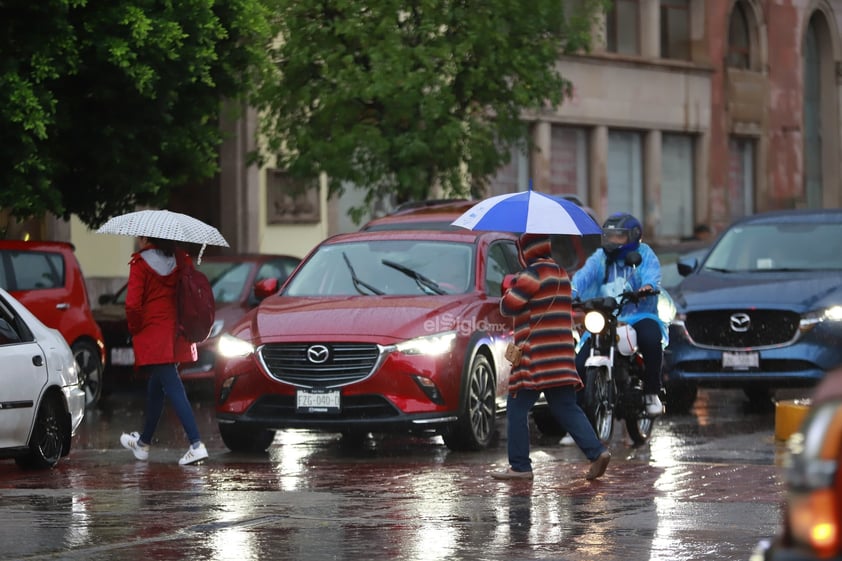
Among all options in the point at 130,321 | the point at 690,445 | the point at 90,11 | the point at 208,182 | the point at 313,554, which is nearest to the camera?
the point at 313,554

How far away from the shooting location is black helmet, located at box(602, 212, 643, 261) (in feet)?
48.5

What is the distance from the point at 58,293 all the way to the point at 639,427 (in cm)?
721

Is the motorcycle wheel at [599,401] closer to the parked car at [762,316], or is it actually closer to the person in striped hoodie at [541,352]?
the person in striped hoodie at [541,352]

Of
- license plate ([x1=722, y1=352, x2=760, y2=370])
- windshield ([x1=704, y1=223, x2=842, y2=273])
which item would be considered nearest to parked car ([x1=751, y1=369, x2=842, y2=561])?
license plate ([x1=722, y1=352, x2=760, y2=370])

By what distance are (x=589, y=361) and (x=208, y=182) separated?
21663 mm

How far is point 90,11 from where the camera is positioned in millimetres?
20984

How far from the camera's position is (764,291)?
1802 cm

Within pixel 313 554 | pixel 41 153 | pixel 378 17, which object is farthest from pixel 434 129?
pixel 313 554

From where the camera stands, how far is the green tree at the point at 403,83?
2603 cm

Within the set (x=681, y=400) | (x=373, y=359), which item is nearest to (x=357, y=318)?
(x=373, y=359)

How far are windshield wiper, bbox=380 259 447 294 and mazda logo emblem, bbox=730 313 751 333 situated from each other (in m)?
3.83

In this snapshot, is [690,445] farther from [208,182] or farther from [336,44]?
[208,182]

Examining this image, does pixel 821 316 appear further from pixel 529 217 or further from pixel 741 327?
pixel 529 217

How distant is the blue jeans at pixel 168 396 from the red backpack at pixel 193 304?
0.29 meters
